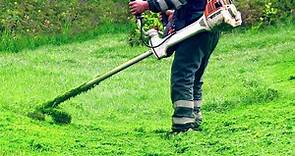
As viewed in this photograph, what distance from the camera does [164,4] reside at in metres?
6.46

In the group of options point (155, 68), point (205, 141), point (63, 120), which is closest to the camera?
point (205, 141)

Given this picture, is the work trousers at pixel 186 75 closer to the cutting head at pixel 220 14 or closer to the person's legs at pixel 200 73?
the person's legs at pixel 200 73

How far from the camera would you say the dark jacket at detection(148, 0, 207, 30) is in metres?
6.47

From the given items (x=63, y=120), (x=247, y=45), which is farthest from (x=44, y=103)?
(x=247, y=45)

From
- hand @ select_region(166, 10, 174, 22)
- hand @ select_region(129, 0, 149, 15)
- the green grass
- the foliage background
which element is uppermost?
hand @ select_region(129, 0, 149, 15)

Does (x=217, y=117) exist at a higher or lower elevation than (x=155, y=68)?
higher

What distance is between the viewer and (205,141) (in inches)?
240

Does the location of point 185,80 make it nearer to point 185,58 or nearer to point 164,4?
point 185,58

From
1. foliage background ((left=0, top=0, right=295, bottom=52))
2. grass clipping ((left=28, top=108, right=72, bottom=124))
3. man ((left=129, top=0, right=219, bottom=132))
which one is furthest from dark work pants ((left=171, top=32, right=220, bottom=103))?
foliage background ((left=0, top=0, right=295, bottom=52))

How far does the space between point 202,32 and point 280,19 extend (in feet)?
36.5

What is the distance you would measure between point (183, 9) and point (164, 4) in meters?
0.21

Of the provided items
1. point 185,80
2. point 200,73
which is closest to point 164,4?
point 185,80

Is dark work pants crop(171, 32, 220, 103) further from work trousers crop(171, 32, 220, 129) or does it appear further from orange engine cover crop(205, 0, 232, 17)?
orange engine cover crop(205, 0, 232, 17)

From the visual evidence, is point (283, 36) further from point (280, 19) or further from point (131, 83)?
point (131, 83)
